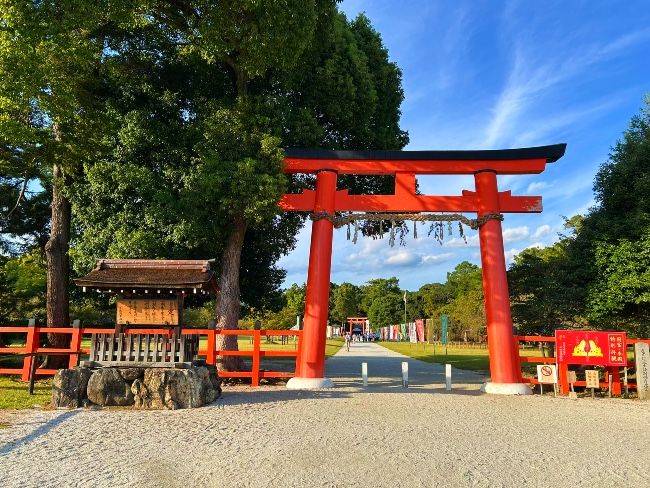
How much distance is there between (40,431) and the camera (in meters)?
6.03

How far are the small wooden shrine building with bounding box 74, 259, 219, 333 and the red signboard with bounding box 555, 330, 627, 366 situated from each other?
805 cm

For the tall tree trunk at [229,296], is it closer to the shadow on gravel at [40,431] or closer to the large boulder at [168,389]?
the large boulder at [168,389]

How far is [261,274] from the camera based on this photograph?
1525 centimetres

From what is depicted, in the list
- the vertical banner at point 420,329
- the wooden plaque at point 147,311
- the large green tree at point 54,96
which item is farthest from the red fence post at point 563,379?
the vertical banner at point 420,329

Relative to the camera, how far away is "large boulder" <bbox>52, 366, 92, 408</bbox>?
7746 millimetres

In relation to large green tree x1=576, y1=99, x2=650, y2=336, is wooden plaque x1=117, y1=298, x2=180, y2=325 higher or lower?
lower

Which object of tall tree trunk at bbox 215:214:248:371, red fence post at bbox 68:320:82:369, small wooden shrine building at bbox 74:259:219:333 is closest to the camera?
small wooden shrine building at bbox 74:259:219:333

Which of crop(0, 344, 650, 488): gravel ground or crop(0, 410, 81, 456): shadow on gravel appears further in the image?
crop(0, 410, 81, 456): shadow on gravel

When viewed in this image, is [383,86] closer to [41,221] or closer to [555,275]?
[555,275]

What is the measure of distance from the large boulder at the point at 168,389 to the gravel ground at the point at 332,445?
346 millimetres

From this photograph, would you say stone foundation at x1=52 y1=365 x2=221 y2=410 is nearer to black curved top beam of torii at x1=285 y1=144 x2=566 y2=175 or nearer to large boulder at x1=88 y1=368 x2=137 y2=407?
large boulder at x1=88 y1=368 x2=137 y2=407

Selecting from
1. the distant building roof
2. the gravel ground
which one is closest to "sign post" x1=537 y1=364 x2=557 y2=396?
the gravel ground

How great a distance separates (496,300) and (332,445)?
6.58 m

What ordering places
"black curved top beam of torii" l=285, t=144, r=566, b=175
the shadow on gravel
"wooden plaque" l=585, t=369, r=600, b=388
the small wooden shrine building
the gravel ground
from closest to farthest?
the gravel ground → the shadow on gravel → the small wooden shrine building → "wooden plaque" l=585, t=369, r=600, b=388 → "black curved top beam of torii" l=285, t=144, r=566, b=175
